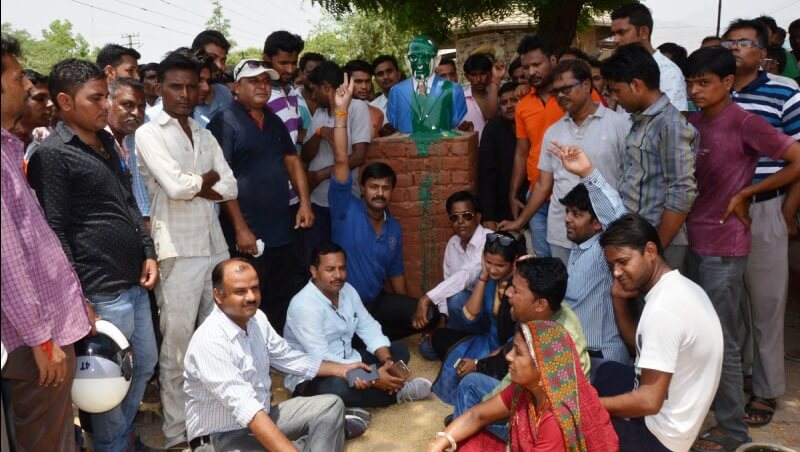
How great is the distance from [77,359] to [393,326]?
2.37 meters

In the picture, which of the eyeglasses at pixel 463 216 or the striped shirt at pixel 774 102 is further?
the eyeglasses at pixel 463 216

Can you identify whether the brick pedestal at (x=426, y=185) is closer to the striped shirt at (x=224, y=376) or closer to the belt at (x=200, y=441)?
the striped shirt at (x=224, y=376)

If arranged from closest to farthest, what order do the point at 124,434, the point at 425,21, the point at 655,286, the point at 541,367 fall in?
the point at 541,367
the point at 655,286
the point at 124,434
the point at 425,21

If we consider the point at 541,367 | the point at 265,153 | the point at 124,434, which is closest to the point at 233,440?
the point at 124,434

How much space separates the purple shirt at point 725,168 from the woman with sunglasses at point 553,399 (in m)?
1.36

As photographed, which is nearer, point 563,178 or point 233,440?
point 233,440

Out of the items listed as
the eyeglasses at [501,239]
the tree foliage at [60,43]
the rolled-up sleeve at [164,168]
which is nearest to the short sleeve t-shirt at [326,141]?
the eyeglasses at [501,239]

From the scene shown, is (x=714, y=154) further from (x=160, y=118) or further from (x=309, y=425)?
(x=160, y=118)

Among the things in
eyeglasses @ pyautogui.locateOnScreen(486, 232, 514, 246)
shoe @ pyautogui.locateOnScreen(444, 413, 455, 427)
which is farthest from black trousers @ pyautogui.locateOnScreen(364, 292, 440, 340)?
shoe @ pyautogui.locateOnScreen(444, 413, 455, 427)

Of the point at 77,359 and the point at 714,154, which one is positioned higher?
the point at 714,154

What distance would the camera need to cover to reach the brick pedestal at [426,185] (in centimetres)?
502

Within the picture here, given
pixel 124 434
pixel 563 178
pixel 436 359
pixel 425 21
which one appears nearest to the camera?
pixel 124 434

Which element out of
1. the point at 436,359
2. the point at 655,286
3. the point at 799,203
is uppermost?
the point at 799,203

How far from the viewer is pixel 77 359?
9.86 ft
